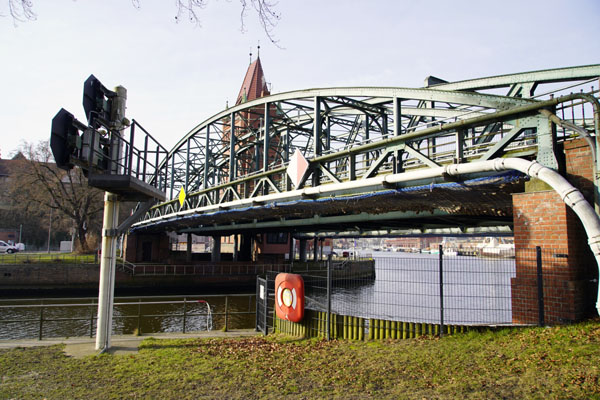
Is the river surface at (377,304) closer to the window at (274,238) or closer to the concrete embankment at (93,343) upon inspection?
the concrete embankment at (93,343)

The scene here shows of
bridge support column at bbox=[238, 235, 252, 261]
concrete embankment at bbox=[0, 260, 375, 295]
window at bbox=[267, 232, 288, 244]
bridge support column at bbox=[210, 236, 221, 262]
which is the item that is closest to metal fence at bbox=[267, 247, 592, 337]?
concrete embankment at bbox=[0, 260, 375, 295]

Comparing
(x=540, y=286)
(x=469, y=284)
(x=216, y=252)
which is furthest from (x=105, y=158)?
(x=216, y=252)

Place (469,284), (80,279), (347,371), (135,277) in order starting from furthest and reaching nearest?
1. (135,277)
2. (80,279)
3. (469,284)
4. (347,371)

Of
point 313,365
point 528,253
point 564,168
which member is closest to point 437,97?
point 564,168

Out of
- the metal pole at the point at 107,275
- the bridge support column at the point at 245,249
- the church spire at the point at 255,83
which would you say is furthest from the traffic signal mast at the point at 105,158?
the church spire at the point at 255,83

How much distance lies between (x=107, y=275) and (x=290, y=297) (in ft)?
13.7

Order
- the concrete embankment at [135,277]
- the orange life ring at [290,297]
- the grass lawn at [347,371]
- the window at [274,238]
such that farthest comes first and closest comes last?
the window at [274,238] < the concrete embankment at [135,277] < the orange life ring at [290,297] < the grass lawn at [347,371]

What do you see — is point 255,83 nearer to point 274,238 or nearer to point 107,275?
point 274,238

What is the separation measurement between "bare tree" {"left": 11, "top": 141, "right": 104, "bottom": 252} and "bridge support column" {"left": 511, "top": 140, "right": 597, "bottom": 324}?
150ft

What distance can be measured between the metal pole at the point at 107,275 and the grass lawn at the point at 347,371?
771 millimetres

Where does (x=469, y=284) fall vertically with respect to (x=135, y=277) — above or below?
above

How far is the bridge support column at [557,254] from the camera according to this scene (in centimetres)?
677

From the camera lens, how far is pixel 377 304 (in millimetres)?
10156

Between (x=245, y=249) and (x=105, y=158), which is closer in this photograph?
(x=105, y=158)
